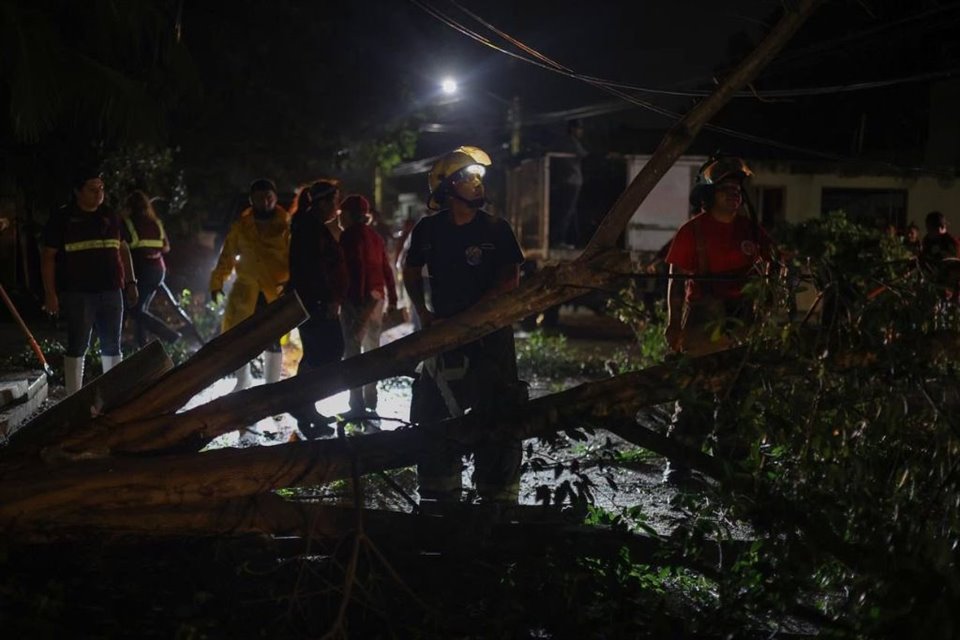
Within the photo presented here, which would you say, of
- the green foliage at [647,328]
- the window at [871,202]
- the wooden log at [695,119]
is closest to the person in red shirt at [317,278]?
the green foliage at [647,328]

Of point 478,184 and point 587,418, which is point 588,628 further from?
point 478,184

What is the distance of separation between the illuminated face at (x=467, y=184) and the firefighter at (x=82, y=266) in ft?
11.1

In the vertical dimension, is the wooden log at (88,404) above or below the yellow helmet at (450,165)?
below

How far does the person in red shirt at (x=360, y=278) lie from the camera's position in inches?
335

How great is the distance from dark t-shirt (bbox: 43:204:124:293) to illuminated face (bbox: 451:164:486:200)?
3378 mm

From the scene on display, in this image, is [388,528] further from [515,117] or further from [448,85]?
[515,117]

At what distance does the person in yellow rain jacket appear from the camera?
8.58m

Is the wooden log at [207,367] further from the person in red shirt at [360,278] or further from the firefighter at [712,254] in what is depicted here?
the person in red shirt at [360,278]

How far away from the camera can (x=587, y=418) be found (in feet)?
14.3

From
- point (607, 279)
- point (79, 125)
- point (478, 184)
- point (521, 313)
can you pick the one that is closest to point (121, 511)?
point (521, 313)

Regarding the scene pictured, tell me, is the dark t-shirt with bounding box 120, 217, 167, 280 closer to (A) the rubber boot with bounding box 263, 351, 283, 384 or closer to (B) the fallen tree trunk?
(A) the rubber boot with bounding box 263, 351, 283, 384

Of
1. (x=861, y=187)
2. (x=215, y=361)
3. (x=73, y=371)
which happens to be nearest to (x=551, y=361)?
(x=73, y=371)

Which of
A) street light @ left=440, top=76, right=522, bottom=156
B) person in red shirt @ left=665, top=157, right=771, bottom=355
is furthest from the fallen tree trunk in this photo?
street light @ left=440, top=76, right=522, bottom=156

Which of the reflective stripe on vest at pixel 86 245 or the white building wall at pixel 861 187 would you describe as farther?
the white building wall at pixel 861 187
